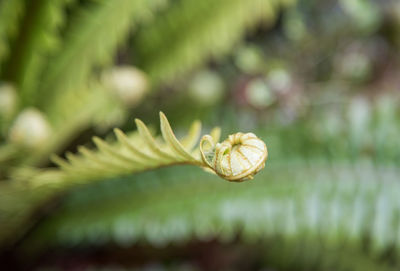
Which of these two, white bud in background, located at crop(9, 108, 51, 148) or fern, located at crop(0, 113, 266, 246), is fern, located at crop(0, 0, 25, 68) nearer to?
white bud in background, located at crop(9, 108, 51, 148)

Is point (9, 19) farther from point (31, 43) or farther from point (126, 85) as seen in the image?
point (126, 85)

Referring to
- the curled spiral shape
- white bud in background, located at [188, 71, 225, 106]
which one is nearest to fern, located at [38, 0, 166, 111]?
white bud in background, located at [188, 71, 225, 106]

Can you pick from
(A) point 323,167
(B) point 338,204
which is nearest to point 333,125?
(A) point 323,167

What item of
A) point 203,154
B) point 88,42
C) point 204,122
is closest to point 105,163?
point 203,154

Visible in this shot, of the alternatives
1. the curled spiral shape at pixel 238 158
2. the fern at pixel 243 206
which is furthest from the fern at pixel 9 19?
the curled spiral shape at pixel 238 158

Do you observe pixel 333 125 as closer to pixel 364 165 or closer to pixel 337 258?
pixel 364 165

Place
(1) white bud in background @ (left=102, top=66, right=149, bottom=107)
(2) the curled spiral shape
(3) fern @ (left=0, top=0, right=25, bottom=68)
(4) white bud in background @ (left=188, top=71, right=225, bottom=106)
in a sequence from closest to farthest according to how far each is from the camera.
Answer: (2) the curled spiral shape, (3) fern @ (left=0, top=0, right=25, bottom=68), (1) white bud in background @ (left=102, top=66, right=149, bottom=107), (4) white bud in background @ (left=188, top=71, right=225, bottom=106)

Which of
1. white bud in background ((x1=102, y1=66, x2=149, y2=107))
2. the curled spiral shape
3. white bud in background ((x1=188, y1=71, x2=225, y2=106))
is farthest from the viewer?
white bud in background ((x1=188, y1=71, x2=225, y2=106))
